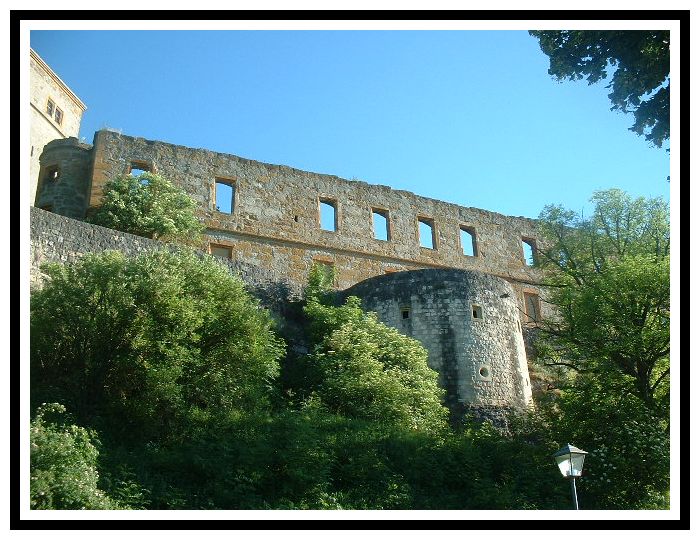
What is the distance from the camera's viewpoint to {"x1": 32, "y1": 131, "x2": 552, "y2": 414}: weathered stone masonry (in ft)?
58.2

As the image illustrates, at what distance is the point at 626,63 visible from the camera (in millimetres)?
9961

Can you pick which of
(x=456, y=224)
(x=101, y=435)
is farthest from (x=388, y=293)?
(x=456, y=224)

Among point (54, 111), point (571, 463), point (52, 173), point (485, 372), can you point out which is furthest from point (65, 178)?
point (571, 463)

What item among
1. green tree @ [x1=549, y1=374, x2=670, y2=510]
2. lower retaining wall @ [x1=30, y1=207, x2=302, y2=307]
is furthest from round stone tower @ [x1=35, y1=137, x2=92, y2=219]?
green tree @ [x1=549, y1=374, x2=670, y2=510]

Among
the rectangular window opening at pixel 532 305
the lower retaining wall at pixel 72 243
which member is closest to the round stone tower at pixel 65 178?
the lower retaining wall at pixel 72 243

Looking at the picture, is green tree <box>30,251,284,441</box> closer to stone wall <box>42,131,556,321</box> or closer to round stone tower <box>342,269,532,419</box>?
round stone tower <box>342,269,532,419</box>

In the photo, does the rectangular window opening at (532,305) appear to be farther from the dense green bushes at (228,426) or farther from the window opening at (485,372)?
the dense green bushes at (228,426)

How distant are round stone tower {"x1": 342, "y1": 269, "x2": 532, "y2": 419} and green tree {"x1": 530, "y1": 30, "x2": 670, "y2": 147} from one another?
8196 mm

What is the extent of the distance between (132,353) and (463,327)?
8523 mm

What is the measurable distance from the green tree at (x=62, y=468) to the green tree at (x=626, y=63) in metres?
8.56

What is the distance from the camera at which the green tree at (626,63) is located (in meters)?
9.55

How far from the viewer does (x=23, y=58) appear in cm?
757

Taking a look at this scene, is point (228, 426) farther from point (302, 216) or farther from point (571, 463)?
point (302, 216)

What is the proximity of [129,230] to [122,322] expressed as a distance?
8705 millimetres
